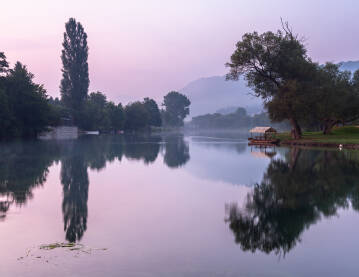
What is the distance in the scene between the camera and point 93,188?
76.5 ft

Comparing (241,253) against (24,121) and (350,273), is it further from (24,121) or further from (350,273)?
(24,121)

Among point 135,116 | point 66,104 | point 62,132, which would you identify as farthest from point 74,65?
point 135,116

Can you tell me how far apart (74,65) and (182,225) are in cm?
12648

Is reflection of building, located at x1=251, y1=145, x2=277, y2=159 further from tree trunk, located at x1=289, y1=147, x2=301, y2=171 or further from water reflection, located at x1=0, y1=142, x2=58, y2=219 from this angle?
water reflection, located at x1=0, y1=142, x2=58, y2=219

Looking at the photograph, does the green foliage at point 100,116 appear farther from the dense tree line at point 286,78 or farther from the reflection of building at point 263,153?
the reflection of building at point 263,153

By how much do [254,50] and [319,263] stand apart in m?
66.6

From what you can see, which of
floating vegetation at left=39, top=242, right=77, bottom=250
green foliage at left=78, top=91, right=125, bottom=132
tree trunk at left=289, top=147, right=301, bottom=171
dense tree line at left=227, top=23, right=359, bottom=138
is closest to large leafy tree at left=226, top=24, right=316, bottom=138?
dense tree line at left=227, top=23, right=359, bottom=138

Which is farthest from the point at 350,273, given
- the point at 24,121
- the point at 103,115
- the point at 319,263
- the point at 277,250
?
the point at 103,115

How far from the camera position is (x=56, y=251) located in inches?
452

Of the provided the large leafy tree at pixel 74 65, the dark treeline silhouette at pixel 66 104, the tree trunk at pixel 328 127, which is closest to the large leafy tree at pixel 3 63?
the dark treeline silhouette at pixel 66 104

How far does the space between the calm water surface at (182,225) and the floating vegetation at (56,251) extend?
6cm

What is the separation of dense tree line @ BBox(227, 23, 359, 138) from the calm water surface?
4802 cm

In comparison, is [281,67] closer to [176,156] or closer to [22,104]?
[176,156]

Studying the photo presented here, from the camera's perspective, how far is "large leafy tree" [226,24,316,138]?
73.3 meters
